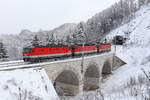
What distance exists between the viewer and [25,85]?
11.3m

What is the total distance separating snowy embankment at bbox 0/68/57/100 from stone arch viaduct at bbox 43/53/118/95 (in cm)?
199

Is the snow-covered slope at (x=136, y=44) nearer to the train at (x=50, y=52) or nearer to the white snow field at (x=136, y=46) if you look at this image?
the white snow field at (x=136, y=46)

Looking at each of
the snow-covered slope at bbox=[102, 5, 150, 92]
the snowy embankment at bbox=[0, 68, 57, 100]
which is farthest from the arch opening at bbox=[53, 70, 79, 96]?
the snow-covered slope at bbox=[102, 5, 150, 92]

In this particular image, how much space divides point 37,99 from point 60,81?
42.5ft

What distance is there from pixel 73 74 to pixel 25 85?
9.66 metres

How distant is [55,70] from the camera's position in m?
15.7

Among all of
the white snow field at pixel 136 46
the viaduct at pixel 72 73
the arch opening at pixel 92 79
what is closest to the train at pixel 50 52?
the viaduct at pixel 72 73

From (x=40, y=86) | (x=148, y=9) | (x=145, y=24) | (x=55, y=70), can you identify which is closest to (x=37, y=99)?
(x=40, y=86)

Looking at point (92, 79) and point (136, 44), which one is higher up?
point (136, 44)

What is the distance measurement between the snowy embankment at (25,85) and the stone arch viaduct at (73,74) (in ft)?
6.52

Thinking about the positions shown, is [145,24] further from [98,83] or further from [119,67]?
[98,83]

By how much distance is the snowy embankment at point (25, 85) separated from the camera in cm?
992

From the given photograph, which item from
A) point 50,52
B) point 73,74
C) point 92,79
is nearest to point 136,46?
point 92,79

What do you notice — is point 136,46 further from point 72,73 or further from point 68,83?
point 72,73
